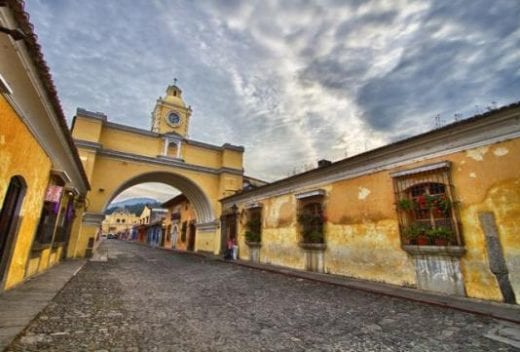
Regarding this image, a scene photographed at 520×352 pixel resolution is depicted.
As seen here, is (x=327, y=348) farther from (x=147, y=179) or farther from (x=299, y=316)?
(x=147, y=179)

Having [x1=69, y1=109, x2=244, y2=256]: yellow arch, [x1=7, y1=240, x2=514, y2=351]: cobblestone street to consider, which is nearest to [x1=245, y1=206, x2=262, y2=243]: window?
[x1=69, y1=109, x2=244, y2=256]: yellow arch

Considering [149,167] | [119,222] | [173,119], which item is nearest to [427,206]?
[149,167]

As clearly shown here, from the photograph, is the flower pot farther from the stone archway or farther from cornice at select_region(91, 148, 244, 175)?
cornice at select_region(91, 148, 244, 175)

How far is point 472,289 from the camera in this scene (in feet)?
17.4

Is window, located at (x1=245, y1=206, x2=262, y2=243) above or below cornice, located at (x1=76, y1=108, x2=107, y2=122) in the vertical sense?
below

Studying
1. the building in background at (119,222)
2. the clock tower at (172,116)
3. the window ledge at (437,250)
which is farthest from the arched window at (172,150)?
the building in background at (119,222)

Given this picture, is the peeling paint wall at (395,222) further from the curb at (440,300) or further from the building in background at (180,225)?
the building in background at (180,225)

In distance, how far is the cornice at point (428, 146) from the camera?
208 inches

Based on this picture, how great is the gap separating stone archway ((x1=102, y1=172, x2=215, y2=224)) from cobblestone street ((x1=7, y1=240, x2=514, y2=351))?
12.0m

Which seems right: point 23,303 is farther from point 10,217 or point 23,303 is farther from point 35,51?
point 35,51

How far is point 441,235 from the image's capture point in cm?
586

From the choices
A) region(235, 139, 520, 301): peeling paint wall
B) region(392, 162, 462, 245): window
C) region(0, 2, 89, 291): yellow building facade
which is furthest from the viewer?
region(392, 162, 462, 245): window

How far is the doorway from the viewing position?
4.41 m

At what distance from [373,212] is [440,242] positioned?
1.87 meters
